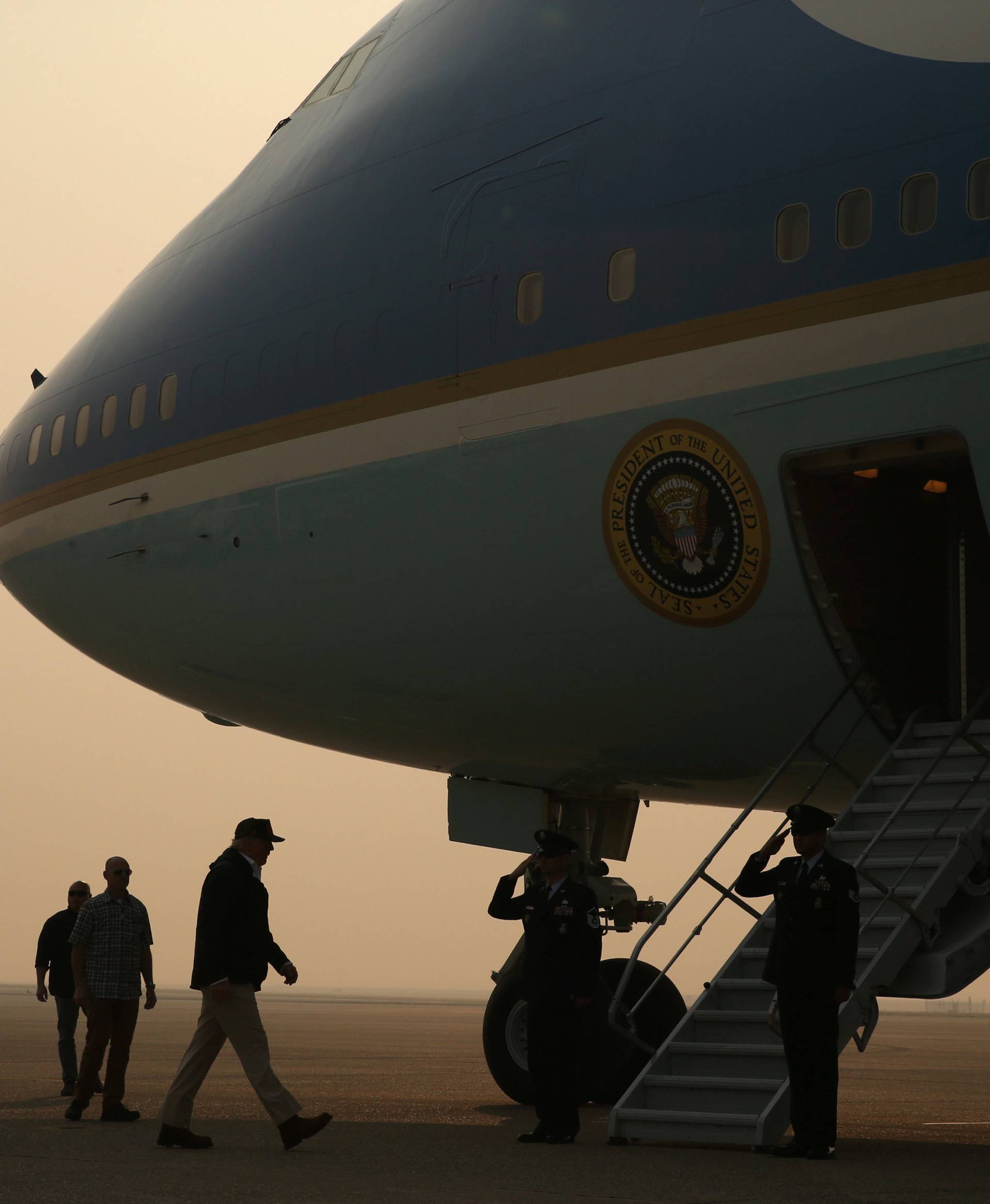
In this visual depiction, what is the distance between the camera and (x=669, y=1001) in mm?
12297

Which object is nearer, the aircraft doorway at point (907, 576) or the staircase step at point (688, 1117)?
the staircase step at point (688, 1117)

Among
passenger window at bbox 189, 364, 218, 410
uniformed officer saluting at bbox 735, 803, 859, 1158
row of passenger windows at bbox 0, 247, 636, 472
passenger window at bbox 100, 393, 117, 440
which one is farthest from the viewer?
passenger window at bbox 100, 393, 117, 440

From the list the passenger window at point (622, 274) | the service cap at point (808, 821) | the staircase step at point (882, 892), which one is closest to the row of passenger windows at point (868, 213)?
the passenger window at point (622, 274)

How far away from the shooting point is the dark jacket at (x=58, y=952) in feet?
45.0

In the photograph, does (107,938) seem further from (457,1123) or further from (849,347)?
(849,347)

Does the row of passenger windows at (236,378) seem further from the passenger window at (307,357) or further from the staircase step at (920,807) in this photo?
the staircase step at (920,807)

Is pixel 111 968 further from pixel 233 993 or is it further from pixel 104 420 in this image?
pixel 104 420

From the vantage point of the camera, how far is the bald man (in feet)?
34.5

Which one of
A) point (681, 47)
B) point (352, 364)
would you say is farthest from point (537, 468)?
point (681, 47)

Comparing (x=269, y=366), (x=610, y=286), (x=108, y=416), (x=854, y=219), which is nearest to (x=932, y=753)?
(x=854, y=219)

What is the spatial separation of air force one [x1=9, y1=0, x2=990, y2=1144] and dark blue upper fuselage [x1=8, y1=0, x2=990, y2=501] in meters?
0.03

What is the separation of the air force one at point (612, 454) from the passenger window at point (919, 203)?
0.05ft

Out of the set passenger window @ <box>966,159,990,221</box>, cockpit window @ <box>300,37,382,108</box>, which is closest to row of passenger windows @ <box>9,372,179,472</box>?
cockpit window @ <box>300,37,382,108</box>

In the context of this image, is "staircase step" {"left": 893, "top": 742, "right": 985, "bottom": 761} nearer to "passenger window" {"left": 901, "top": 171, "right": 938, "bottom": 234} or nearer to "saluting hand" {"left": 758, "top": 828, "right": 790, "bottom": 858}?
"saluting hand" {"left": 758, "top": 828, "right": 790, "bottom": 858}
